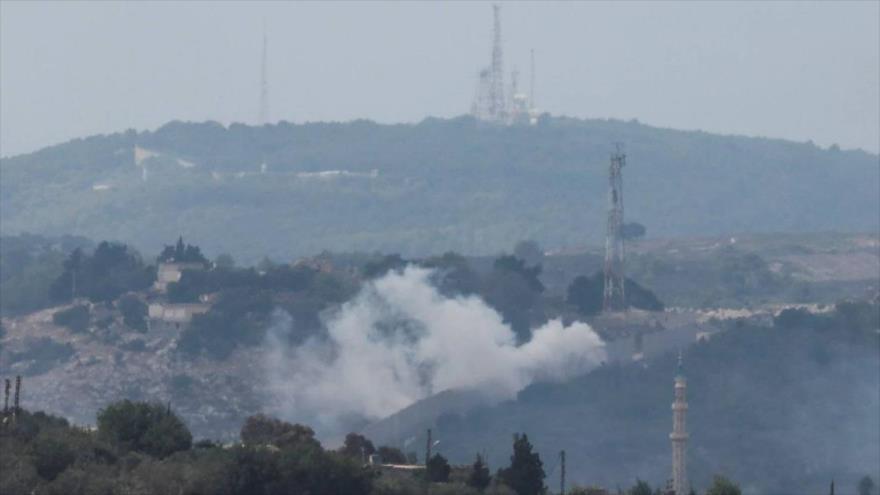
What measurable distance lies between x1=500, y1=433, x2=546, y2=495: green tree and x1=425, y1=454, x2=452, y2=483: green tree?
1.34 meters

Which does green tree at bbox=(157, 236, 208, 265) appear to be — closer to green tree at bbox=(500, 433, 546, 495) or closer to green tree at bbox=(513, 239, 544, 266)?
green tree at bbox=(513, 239, 544, 266)

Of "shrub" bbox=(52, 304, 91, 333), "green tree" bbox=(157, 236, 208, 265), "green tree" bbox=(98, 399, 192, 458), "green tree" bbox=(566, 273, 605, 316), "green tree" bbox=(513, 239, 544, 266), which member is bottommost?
"green tree" bbox=(98, 399, 192, 458)

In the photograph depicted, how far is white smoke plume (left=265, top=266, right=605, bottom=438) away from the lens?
126938 mm

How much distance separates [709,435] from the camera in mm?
120000

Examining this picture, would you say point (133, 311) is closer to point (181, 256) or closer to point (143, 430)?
point (181, 256)

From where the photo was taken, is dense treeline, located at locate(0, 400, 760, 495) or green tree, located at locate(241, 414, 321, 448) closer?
dense treeline, located at locate(0, 400, 760, 495)

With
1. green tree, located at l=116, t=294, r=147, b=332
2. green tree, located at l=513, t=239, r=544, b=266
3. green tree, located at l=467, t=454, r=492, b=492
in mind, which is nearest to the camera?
green tree, located at l=467, t=454, r=492, b=492

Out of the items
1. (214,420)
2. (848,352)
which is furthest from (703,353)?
(214,420)

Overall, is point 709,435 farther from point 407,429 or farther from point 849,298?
point 849,298

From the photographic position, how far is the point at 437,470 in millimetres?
78375

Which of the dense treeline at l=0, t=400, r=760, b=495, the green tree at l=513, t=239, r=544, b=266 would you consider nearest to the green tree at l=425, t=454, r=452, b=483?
the dense treeline at l=0, t=400, r=760, b=495

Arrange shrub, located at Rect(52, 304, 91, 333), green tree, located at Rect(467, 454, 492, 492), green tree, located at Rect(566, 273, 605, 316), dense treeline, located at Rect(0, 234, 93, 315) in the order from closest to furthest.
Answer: green tree, located at Rect(467, 454, 492, 492) → shrub, located at Rect(52, 304, 91, 333) → green tree, located at Rect(566, 273, 605, 316) → dense treeline, located at Rect(0, 234, 93, 315)

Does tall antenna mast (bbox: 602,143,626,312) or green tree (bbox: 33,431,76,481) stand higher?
tall antenna mast (bbox: 602,143,626,312)

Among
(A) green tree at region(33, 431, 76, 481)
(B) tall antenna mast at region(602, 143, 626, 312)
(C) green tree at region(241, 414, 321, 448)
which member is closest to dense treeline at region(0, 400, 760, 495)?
(A) green tree at region(33, 431, 76, 481)
